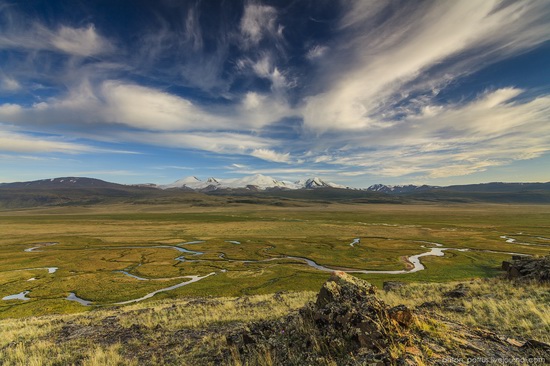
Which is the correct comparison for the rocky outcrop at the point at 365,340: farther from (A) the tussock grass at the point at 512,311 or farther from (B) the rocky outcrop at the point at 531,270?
(B) the rocky outcrop at the point at 531,270

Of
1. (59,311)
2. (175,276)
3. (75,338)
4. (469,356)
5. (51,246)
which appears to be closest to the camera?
(469,356)

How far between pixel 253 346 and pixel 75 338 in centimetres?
1362

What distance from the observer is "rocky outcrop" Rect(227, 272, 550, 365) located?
805 cm

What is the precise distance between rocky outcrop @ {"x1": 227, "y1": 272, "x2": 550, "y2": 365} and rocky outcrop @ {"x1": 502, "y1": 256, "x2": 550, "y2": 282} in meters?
18.8

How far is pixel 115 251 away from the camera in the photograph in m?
82.1

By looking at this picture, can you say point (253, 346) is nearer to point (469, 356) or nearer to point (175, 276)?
point (469, 356)

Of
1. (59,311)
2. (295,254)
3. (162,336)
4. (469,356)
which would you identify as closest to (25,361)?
(162,336)

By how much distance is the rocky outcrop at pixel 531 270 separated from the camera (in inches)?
876

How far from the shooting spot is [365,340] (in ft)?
28.5

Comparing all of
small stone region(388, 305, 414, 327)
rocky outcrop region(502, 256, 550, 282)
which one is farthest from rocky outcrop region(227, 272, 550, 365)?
rocky outcrop region(502, 256, 550, 282)

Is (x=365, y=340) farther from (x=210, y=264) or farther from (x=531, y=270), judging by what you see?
(x=210, y=264)

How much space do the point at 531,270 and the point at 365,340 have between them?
2585 centimetres

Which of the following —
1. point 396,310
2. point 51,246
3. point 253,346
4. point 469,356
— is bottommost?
point 51,246

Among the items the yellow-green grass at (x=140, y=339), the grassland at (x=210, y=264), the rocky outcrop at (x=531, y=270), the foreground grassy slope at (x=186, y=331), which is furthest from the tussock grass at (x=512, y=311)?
the grassland at (x=210, y=264)
